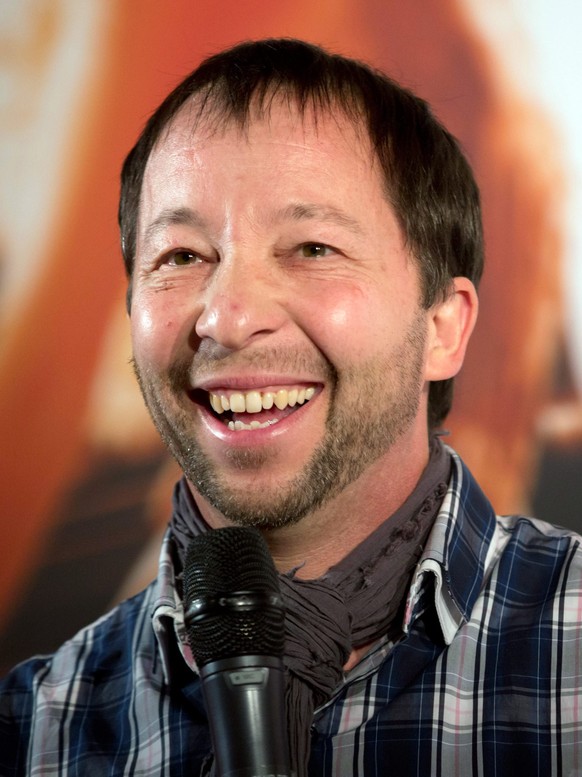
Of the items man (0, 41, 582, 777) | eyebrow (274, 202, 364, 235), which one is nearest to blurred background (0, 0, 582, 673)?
man (0, 41, 582, 777)

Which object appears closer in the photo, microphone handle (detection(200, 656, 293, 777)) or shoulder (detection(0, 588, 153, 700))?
microphone handle (detection(200, 656, 293, 777))

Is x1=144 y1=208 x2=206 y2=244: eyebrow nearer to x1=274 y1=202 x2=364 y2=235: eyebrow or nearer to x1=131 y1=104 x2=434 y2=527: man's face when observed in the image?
x1=131 y1=104 x2=434 y2=527: man's face

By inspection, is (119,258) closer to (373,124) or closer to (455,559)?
(373,124)

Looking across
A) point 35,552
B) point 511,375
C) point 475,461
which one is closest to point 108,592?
point 35,552

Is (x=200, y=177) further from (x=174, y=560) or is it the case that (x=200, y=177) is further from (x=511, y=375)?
(x=511, y=375)

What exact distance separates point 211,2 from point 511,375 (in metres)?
1.01

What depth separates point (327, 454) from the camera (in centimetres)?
142

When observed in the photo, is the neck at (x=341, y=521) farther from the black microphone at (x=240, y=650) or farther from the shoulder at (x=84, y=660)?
the black microphone at (x=240, y=650)

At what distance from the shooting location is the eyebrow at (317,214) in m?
1.40

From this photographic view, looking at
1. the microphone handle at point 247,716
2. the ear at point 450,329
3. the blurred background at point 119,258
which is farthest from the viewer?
the blurred background at point 119,258

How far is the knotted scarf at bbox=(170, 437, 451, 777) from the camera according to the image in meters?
1.38

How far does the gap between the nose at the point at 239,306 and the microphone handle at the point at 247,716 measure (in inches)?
21.6

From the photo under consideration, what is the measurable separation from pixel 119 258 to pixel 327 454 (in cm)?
96

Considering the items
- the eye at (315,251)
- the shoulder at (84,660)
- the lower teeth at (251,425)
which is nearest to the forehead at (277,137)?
the eye at (315,251)
